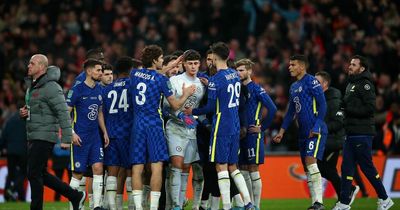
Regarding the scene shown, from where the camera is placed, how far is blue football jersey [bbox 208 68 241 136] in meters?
14.4

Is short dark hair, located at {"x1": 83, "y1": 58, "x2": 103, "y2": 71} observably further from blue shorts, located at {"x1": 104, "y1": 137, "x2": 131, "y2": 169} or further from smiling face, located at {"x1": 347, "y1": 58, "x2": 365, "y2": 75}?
smiling face, located at {"x1": 347, "y1": 58, "x2": 365, "y2": 75}

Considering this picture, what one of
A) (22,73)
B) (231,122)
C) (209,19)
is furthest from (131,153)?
(209,19)

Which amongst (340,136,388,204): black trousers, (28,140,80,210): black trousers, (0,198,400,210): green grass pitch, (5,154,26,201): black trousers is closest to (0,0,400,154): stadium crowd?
(5,154,26,201): black trousers

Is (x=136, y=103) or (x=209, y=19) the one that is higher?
(x=209, y=19)

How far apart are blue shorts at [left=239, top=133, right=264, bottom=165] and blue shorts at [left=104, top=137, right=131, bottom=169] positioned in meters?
2.12

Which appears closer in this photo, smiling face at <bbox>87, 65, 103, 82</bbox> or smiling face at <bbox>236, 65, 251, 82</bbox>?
smiling face at <bbox>87, 65, 103, 82</bbox>

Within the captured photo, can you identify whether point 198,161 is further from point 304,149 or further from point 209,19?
point 209,19

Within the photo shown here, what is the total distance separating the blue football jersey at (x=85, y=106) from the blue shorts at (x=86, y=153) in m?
0.14

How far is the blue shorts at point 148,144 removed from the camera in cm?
1426

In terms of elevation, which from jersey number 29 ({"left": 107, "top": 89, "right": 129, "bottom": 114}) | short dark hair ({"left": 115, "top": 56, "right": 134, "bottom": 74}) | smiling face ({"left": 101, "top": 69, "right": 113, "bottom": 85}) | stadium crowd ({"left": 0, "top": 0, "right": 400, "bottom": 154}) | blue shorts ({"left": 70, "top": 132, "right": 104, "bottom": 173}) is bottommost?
blue shorts ({"left": 70, "top": 132, "right": 104, "bottom": 173})

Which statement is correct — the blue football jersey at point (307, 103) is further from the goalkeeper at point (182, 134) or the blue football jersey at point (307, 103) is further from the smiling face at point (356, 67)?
the goalkeeper at point (182, 134)

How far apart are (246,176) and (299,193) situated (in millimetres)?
6415

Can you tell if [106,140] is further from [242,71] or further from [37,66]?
[242,71]

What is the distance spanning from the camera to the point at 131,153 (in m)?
14.4
